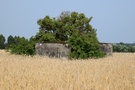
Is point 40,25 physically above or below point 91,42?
above

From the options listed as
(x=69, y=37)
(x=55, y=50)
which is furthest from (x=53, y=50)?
(x=69, y=37)

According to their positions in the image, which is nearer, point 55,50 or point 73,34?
point 55,50

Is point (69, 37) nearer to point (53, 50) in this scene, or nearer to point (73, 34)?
point (73, 34)

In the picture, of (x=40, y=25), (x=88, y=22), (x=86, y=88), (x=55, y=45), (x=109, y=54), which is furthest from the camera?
(x=88, y=22)

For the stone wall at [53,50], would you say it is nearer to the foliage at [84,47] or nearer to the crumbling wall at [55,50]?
the crumbling wall at [55,50]

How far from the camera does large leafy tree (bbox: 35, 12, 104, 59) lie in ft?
59.0

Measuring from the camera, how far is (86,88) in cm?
438

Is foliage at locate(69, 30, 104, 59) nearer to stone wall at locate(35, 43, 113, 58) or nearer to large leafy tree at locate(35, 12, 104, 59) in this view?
large leafy tree at locate(35, 12, 104, 59)

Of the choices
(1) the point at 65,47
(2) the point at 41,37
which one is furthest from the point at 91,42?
(2) the point at 41,37

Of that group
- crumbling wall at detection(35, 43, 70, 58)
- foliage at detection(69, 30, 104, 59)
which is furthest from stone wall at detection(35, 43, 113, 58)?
foliage at detection(69, 30, 104, 59)

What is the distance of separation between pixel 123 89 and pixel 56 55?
42.0 feet

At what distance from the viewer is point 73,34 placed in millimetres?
18734

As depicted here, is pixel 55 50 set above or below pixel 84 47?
below

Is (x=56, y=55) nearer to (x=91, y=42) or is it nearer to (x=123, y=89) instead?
(x=91, y=42)
